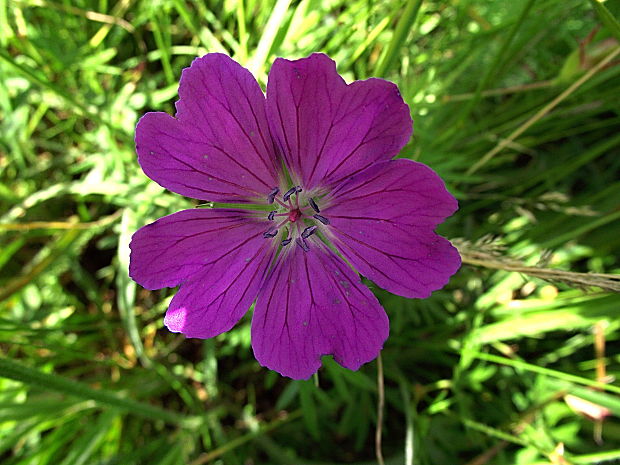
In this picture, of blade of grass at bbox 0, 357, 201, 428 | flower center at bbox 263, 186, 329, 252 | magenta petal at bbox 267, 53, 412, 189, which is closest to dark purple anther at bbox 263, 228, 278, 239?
flower center at bbox 263, 186, 329, 252

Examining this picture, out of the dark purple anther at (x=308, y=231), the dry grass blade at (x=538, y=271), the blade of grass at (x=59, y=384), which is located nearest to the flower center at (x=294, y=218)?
the dark purple anther at (x=308, y=231)

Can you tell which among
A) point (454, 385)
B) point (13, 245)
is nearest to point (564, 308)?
point (454, 385)

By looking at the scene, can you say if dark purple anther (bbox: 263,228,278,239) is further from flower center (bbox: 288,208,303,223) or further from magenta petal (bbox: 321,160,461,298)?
magenta petal (bbox: 321,160,461,298)

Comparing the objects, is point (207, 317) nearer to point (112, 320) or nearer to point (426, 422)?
point (426, 422)

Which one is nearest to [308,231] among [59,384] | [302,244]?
[302,244]

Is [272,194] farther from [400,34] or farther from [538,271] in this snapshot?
[538,271]
